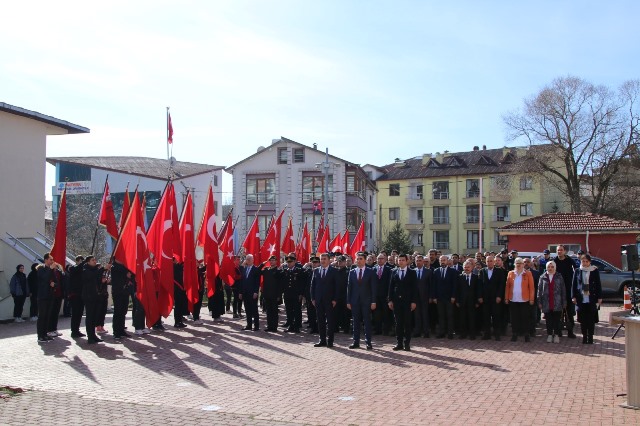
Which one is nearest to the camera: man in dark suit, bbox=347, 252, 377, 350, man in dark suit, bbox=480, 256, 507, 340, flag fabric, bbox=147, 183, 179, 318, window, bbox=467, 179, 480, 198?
man in dark suit, bbox=347, 252, 377, 350

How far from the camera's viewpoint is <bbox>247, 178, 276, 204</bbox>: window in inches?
2210

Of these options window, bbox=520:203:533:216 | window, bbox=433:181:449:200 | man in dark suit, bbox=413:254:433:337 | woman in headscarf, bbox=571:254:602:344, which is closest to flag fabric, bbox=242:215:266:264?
man in dark suit, bbox=413:254:433:337

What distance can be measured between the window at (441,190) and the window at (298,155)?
1971 cm

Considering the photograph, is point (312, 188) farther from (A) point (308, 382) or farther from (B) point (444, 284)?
(A) point (308, 382)

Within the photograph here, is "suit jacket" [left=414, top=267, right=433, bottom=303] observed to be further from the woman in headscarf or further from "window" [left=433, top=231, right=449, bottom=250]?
"window" [left=433, top=231, right=449, bottom=250]

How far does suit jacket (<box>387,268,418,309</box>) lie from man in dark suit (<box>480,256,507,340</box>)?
2036 mm

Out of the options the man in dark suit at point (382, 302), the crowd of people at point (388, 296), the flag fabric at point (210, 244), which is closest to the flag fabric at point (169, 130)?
the flag fabric at point (210, 244)

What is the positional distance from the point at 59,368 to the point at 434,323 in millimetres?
8639

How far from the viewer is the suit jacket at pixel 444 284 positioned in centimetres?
1512

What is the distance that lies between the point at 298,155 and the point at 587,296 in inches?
1699

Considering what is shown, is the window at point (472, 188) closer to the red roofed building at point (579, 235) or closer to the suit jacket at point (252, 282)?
the red roofed building at point (579, 235)

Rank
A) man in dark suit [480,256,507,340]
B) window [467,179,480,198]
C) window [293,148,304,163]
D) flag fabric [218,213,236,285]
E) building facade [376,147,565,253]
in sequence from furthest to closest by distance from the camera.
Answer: window [467,179,480,198] → building facade [376,147,565,253] → window [293,148,304,163] → flag fabric [218,213,236,285] → man in dark suit [480,256,507,340]

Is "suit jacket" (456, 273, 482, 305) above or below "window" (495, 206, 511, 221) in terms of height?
below

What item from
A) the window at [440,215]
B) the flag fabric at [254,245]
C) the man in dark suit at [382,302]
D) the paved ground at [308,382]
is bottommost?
the paved ground at [308,382]
